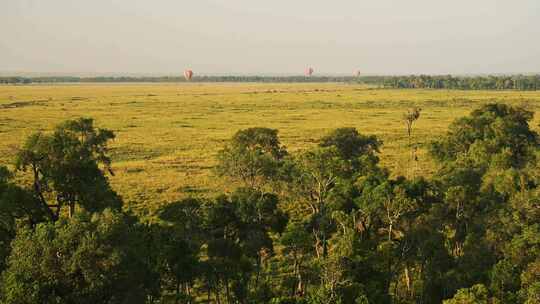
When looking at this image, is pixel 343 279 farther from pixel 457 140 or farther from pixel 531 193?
pixel 457 140

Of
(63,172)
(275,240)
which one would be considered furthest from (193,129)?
(63,172)

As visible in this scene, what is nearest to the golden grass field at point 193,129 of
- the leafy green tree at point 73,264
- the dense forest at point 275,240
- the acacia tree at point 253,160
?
the acacia tree at point 253,160

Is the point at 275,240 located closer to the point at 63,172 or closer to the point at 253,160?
the point at 253,160

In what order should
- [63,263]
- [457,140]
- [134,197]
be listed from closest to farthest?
[63,263], [134,197], [457,140]

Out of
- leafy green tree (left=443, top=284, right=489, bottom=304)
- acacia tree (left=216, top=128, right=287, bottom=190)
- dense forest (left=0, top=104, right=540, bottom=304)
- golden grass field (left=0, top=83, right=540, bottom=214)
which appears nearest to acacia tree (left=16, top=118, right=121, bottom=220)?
dense forest (left=0, top=104, right=540, bottom=304)

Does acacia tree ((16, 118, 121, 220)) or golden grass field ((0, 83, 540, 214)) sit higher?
acacia tree ((16, 118, 121, 220))

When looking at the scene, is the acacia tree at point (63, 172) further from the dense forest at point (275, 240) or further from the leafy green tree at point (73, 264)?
the leafy green tree at point (73, 264)

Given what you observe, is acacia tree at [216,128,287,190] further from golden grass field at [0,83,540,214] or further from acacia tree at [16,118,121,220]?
acacia tree at [16,118,121,220]

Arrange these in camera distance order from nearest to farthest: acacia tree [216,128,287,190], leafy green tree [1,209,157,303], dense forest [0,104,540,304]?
1. leafy green tree [1,209,157,303]
2. dense forest [0,104,540,304]
3. acacia tree [216,128,287,190]

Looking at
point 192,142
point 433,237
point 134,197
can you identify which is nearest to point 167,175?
point 134,197
